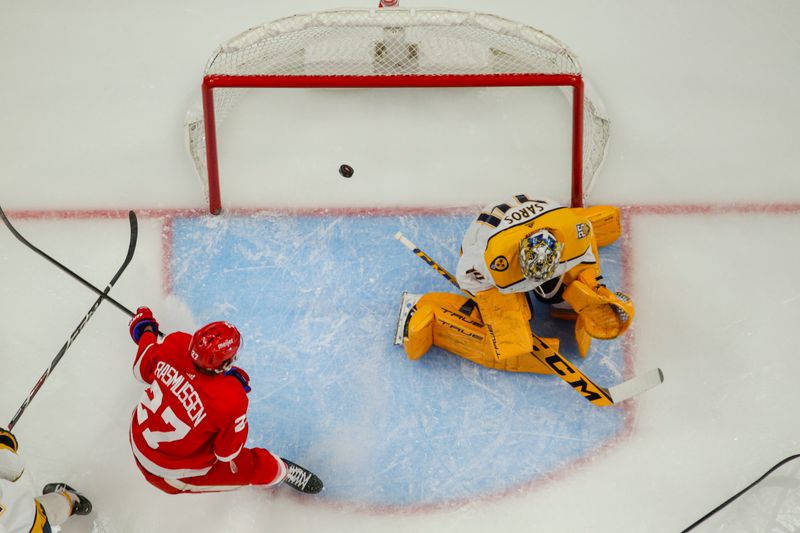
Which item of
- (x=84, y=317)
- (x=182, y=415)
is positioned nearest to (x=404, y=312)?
(x=182, y=415)

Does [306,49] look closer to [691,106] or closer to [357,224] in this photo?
[357,224]

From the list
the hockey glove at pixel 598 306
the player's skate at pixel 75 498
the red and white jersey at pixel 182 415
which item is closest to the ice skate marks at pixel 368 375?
the hockey glove at pixel 598 306

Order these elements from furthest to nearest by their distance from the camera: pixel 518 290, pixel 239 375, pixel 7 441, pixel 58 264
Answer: pixel 58 264 → pixel 518 290 → pixel 239 375 → pixel 7 441

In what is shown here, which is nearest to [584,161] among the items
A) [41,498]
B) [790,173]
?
[790,173]

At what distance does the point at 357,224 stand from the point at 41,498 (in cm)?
157

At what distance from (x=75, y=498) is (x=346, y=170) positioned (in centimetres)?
165

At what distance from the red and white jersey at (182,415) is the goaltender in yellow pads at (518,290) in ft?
2.57

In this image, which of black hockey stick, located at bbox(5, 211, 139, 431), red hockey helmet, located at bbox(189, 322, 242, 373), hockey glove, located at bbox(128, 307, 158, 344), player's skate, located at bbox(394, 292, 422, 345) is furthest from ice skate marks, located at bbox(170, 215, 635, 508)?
red hockey helmet, located at bbox(189, 322, 242, 373)

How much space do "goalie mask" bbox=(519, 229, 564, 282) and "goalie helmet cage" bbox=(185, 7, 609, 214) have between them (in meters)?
0.77

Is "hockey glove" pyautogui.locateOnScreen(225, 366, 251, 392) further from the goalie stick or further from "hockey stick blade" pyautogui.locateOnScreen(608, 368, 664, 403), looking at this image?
"hockey stick blade" pyautogui.locateOnScreen(608, 368, 664, 403)

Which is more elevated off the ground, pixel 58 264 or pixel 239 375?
pixel 58 264

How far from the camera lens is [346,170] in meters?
3.47

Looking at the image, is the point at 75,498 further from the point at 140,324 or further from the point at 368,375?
the point at 368,375

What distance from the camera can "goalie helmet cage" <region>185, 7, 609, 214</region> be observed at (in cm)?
313
